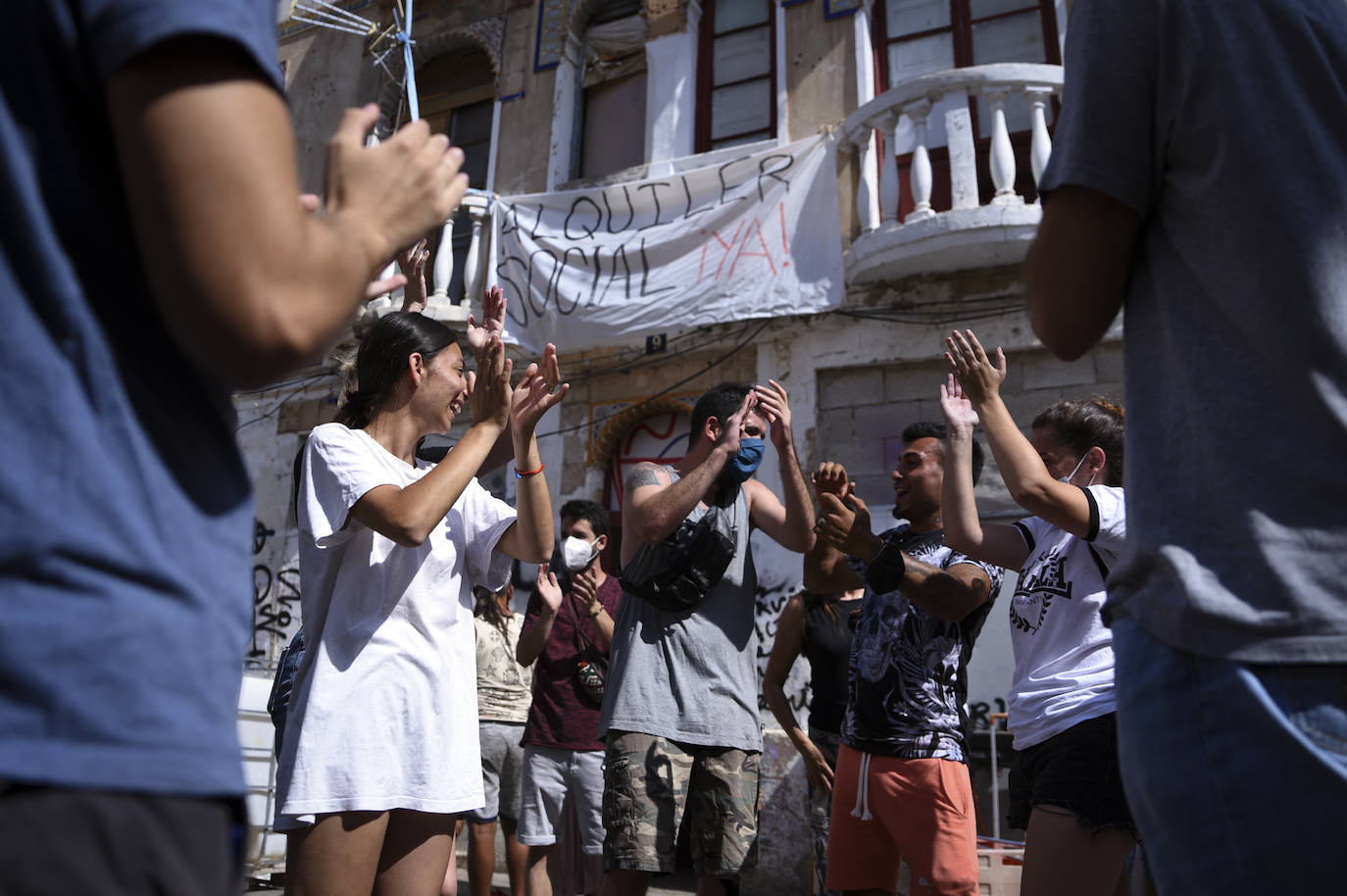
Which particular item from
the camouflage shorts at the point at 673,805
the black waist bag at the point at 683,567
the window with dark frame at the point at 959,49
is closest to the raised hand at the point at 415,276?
the black waist bag at the point at 683,567

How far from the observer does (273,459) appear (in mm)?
10961

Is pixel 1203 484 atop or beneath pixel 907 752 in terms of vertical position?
atop

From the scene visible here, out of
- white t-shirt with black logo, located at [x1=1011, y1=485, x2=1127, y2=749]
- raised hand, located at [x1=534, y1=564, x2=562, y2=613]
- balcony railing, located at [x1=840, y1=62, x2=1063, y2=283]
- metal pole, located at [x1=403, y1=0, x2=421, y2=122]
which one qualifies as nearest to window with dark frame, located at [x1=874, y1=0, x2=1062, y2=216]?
balcony railing, located at [x1=840, y1=62, x2=1063, y2=283]

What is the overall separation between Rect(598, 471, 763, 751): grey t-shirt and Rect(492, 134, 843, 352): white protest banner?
454 cm

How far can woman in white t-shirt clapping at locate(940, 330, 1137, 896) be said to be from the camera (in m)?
2.50

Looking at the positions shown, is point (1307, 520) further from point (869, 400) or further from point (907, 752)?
point (869, 400)

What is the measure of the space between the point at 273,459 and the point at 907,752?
360 inches

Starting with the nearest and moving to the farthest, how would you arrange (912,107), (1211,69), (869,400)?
(1211,69) < (912,107) < (869,400)

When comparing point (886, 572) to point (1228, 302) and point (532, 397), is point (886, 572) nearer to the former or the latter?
point (532, 397)

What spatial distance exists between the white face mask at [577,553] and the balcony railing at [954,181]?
3.70 m

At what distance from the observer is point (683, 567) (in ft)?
11.4

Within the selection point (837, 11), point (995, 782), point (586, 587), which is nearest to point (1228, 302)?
point (586, 587)

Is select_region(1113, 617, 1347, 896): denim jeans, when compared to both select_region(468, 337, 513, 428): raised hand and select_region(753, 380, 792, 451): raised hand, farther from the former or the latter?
select_region(753, 380, 792, 451): raised hand

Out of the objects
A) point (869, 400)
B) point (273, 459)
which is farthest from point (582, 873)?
point (273, 459)
